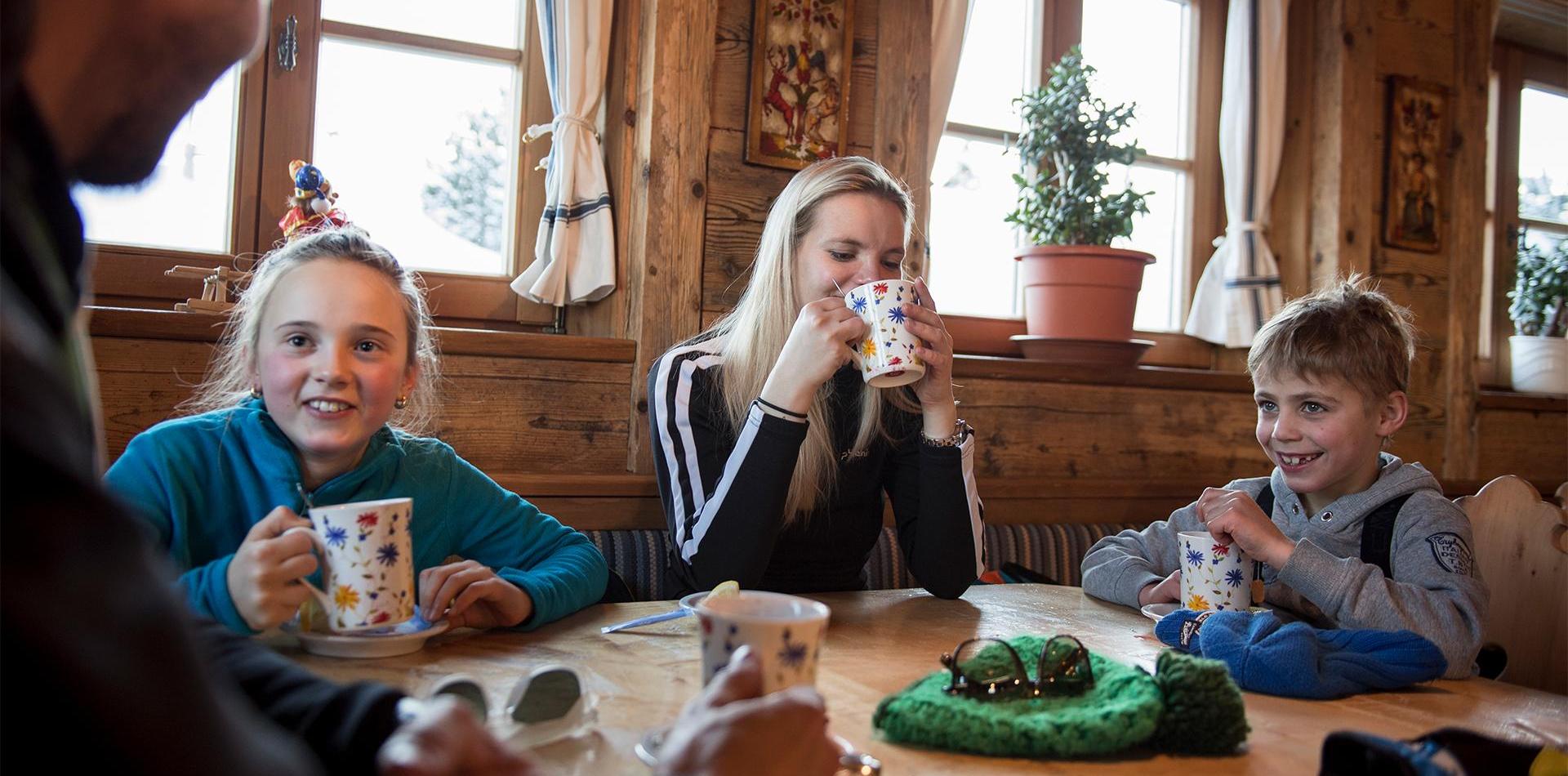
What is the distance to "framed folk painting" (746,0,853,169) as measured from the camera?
8.52 feet

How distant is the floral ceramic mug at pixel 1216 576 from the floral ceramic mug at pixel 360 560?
99 centimetres

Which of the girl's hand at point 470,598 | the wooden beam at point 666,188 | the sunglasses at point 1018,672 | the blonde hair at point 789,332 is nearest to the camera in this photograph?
the sunglasses at point 1018,672

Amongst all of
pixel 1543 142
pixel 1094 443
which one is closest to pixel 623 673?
pixel 1094 443

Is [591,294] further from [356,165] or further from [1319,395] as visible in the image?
[1319,395]

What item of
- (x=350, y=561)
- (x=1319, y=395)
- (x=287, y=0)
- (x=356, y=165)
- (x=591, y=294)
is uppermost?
(x=287, y=0)

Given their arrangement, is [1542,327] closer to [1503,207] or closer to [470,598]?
[1503,207]

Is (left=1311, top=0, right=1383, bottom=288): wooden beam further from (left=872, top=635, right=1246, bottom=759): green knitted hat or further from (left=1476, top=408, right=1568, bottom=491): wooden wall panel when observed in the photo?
(left=872, top=635, right=1246, bottom=759): green knitted hat

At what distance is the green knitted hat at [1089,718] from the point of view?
A: 91cm

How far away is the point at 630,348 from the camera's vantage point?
2473mm

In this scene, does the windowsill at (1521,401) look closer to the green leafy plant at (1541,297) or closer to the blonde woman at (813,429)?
the green leafy plant at (1541,297)

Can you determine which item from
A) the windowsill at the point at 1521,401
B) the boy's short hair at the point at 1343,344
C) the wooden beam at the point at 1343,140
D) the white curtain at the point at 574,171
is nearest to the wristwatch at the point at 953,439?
the boy's short hair at the point at 1343,344

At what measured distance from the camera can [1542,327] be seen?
13.9ft

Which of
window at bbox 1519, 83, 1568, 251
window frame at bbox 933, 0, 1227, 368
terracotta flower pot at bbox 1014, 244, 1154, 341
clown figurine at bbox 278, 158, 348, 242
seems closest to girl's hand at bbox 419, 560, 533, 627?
clown figurine at bbox 278, 158, 348, 242

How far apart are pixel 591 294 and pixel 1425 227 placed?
9.33 ft
